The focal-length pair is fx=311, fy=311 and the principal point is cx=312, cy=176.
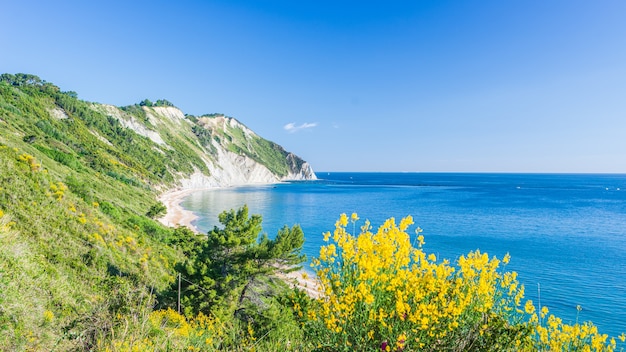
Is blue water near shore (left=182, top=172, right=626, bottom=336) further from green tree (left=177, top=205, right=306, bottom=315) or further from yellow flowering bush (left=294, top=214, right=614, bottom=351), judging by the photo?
green tree (left=177, top=205, right=306, bottom=315)

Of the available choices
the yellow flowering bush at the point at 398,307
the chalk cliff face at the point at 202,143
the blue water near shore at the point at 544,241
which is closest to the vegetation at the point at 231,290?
the yellow flowering bush at the point at 398,307

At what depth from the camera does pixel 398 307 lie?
347 cm

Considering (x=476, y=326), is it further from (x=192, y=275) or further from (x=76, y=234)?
(x=76, y=234)

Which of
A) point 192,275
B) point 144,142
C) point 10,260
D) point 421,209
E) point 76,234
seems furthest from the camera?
point 144,142

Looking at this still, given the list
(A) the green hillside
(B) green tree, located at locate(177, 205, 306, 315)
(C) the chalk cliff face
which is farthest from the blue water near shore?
(C) the chalk cliff face

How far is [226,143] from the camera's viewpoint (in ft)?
565

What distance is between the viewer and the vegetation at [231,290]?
3.79m

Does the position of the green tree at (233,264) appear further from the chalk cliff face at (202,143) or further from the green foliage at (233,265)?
the chalk cliff face at (202,143)

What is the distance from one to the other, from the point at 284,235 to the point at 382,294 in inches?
525

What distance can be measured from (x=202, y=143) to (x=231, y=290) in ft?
488

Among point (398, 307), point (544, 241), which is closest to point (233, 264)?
point (398, 307)

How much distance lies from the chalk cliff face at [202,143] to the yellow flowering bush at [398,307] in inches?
4255

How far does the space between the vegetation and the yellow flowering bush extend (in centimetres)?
2

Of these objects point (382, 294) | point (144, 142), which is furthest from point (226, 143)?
point (382, 294)
